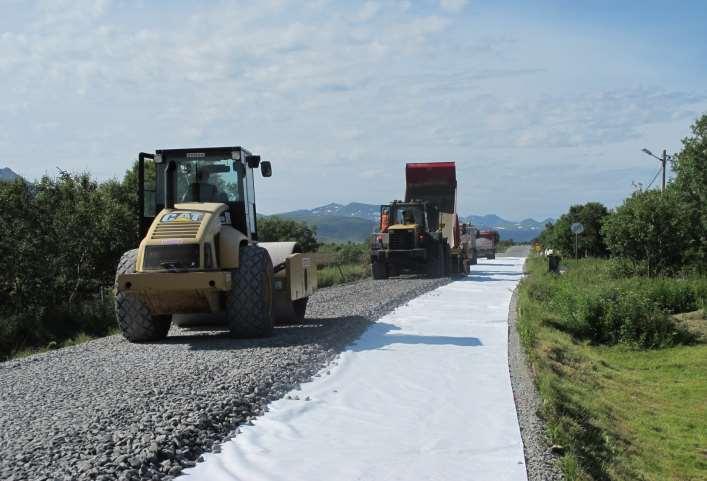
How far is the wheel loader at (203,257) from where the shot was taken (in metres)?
11.5

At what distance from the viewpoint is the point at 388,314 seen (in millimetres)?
16656

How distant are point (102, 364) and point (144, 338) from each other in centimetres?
226

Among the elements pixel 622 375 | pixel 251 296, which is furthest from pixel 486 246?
pixel 251 296

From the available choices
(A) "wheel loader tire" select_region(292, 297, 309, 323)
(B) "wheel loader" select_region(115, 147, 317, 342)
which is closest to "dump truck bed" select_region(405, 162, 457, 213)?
(A) "wheel loader tire" select_region(292, 297, 309, 323)

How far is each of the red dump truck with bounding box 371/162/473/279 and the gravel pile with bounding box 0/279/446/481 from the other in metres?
16.8

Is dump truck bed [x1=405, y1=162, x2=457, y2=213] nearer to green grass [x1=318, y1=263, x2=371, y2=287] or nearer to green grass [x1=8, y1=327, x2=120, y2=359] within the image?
green grass [x1=318, y1=263, x2=371, y2=287]

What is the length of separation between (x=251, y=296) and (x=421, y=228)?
64.1 ft

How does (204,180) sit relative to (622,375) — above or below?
above

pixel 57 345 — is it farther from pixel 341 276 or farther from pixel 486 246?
pixel 486 246

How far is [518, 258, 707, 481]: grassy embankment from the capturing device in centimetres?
→ 817

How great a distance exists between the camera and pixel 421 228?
102ft

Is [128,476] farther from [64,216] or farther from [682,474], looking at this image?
[64,216]

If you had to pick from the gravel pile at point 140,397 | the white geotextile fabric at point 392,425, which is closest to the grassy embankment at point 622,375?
the white geotextile fabric at point 392,425

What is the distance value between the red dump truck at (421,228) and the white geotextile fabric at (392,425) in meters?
18.4
